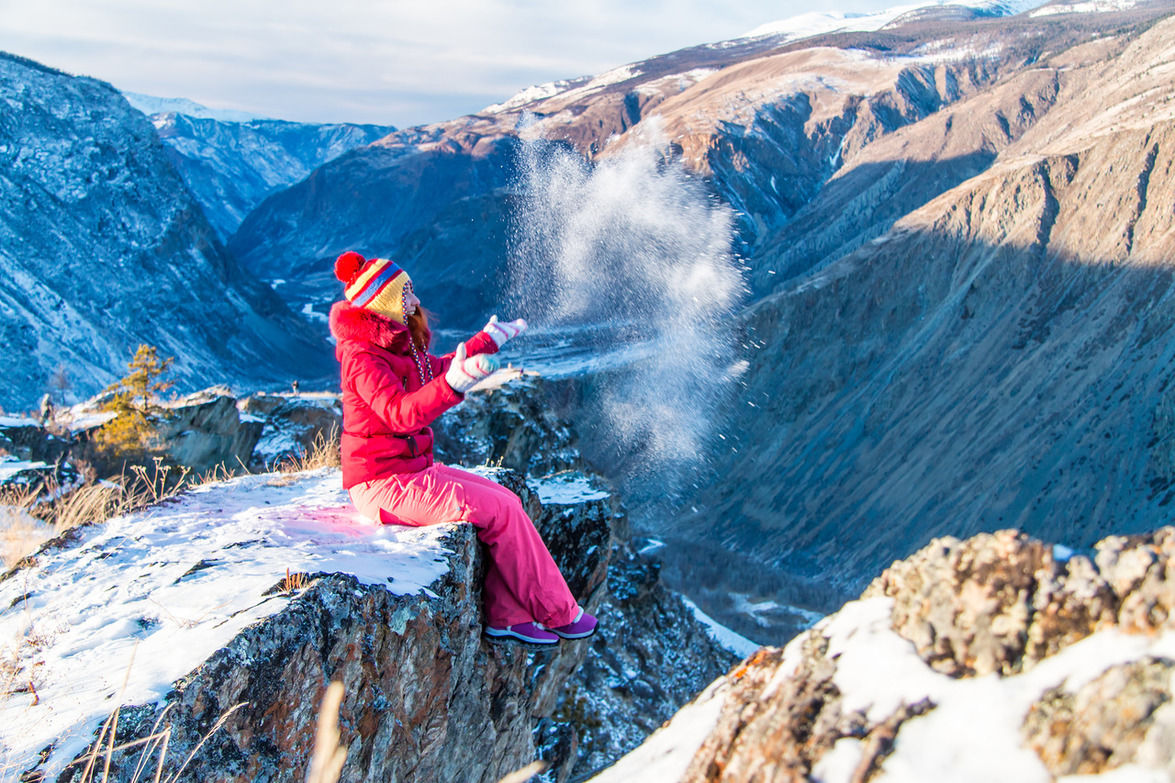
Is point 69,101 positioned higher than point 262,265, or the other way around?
point 69,101

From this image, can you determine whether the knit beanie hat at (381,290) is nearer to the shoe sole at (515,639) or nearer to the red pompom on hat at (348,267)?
the red pompom on hat at (348,267)

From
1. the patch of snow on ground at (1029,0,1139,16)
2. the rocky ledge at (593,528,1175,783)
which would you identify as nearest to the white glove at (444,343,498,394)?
the rocky ledge at (593,528,1175,783)

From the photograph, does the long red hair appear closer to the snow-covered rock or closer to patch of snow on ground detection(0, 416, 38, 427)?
the snow-covered rock

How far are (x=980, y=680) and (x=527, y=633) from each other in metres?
2.60

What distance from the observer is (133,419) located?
12930mm

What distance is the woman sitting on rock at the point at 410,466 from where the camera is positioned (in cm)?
391

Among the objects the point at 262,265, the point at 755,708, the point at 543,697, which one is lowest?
the point at 262,265

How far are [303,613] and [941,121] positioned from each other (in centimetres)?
7674

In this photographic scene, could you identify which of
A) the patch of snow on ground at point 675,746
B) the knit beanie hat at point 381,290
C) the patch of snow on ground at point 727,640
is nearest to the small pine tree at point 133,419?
the knit beanie hat at point 381,290

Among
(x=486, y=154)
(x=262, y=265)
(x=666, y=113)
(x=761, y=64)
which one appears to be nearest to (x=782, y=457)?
(x=666, y=113)

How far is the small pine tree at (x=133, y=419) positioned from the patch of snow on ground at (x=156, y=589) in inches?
359

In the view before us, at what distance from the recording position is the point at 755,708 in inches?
81.2

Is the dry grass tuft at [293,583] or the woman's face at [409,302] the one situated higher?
the woman's face at [409,302]

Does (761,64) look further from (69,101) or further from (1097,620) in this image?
(1097,620)
